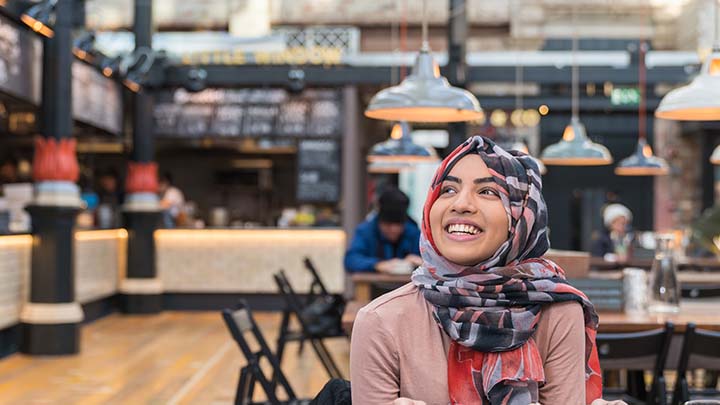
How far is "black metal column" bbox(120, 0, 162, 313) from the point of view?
36.2ft

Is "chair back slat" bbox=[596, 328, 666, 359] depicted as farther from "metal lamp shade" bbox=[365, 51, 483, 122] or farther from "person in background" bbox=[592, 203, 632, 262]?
"person in background" bbox=[592, 203, 632, 262]

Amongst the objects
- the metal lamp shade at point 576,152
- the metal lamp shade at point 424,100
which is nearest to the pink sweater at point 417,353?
the metal lamp shade at point 424,100

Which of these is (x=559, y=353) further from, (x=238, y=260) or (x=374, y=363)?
(x=238, y=260)

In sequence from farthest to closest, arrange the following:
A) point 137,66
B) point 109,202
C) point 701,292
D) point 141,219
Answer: point 109,202 → point 141,219 → point 137,66 → point 701,292

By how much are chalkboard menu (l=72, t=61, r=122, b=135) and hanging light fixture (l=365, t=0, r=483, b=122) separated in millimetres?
5358

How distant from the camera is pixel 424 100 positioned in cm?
448

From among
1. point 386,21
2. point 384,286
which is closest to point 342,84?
point 386,21

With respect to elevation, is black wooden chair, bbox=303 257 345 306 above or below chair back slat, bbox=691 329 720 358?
below

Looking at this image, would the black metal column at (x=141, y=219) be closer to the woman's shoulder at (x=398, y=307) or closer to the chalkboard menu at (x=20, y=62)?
the chalkboard menu at (x=20, y=62)

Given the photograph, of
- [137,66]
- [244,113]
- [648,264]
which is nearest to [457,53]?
[244,113]

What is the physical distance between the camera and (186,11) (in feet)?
53.7

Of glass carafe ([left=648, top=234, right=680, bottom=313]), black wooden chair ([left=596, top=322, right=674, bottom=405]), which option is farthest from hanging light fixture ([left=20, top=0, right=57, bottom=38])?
black wooden chair ([left=596, top=322, right=674, bottom=405])

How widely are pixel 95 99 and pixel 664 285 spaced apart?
746 cm

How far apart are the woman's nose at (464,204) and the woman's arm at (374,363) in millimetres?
242
